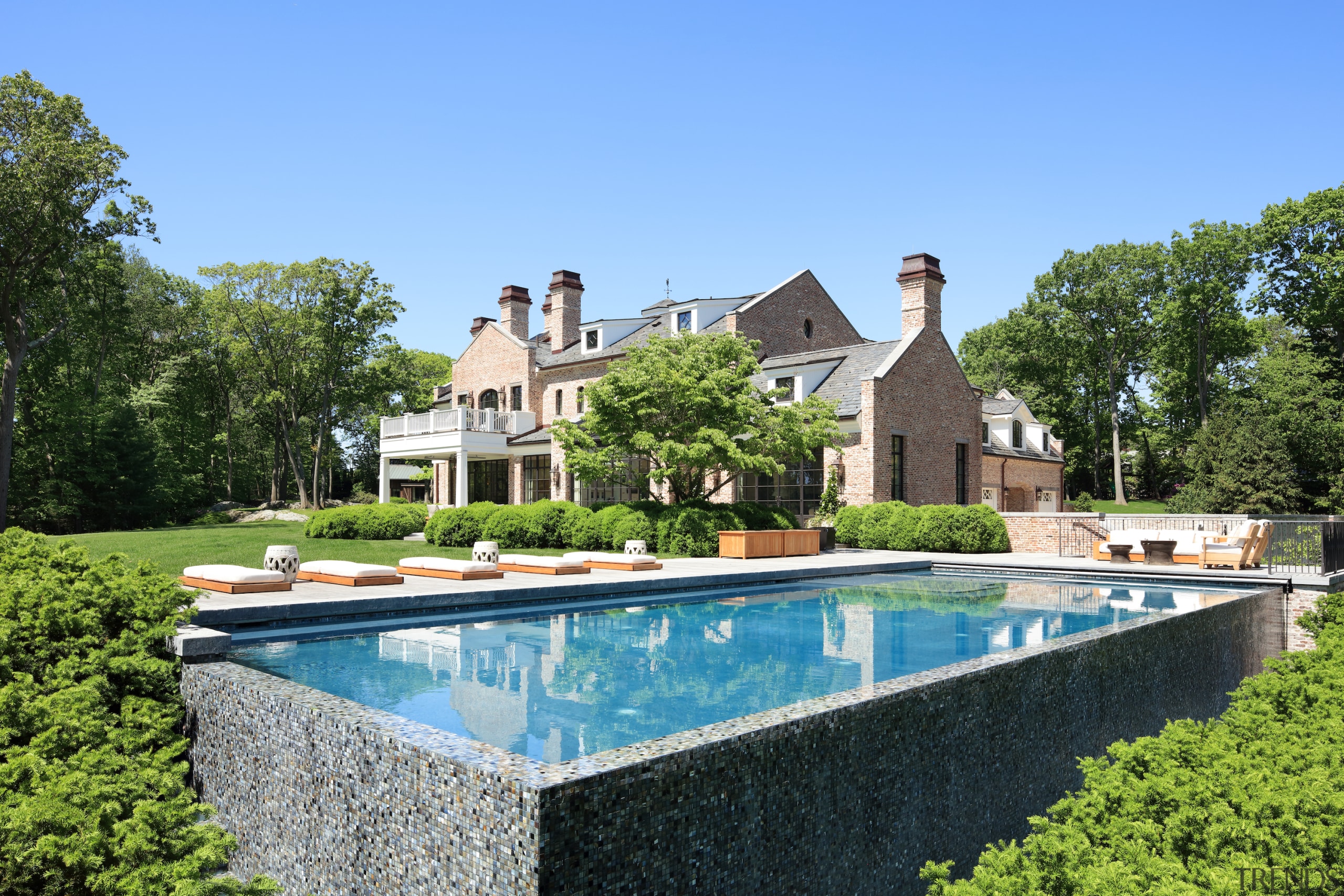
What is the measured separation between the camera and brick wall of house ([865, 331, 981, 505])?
2636cm

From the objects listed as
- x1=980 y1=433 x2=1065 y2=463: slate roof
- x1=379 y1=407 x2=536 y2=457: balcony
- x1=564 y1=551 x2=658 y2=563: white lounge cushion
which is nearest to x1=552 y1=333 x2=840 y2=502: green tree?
x1=564 y1=551 x2=658 y2=563: white lounge cushion

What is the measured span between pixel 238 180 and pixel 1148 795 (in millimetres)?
20410

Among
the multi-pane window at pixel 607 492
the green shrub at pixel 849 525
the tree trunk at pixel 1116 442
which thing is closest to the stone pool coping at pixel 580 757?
the green shrub at pixel 849 525

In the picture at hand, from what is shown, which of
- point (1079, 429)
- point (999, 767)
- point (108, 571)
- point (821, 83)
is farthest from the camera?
point (1079, 429)

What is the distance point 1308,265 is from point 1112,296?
9991mm

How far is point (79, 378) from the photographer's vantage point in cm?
4231

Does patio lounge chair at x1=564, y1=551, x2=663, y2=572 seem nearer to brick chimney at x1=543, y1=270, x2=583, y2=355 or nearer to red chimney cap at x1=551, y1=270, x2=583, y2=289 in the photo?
brick chimney at x1=543, y1=270, x2=583, y2=355

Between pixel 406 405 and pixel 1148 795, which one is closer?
pixel 1148 795

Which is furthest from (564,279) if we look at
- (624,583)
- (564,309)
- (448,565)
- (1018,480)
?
(624,583)

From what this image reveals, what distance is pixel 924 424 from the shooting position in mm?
28734

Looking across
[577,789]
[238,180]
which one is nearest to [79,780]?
[577,789]

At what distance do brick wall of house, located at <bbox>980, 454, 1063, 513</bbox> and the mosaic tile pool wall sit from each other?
28.6 metres

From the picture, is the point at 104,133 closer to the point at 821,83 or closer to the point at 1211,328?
the point at 821,83

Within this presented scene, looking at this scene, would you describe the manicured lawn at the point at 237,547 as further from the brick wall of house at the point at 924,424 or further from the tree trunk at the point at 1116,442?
the tree trunk at the point at 1116,442
